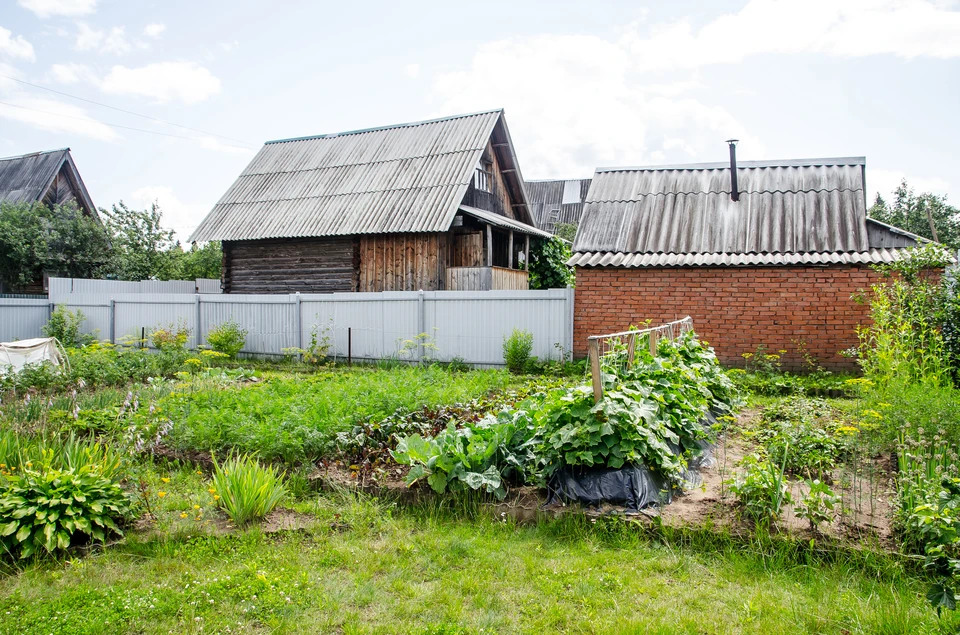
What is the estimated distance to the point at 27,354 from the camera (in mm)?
9367

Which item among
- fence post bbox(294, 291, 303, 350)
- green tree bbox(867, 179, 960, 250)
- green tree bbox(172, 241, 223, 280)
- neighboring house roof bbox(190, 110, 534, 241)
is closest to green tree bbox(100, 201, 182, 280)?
green tree bbox(172, 241, 223, 280)

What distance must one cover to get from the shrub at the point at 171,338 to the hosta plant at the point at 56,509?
26.7 feet

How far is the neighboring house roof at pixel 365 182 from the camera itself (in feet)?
53.1

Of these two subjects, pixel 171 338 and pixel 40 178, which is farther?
pixel 40 178

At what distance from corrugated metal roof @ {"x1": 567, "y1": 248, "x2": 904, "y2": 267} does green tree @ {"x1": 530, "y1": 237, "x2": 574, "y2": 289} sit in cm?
887

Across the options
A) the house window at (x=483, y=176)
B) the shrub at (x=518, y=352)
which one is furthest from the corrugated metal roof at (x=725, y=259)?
the house window at (x=483, y=176)

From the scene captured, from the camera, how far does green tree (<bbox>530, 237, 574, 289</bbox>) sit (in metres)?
20.3

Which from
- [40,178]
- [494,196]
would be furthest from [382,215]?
[40,178]

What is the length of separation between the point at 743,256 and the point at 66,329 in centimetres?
1529

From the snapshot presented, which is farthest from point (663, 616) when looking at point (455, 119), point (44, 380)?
point (455, 119)

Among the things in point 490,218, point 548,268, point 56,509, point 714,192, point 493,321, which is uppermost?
point 490,218

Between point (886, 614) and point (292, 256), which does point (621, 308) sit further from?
point (292, 256)

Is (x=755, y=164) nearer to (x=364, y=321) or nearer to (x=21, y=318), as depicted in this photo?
(x=364, y=321)

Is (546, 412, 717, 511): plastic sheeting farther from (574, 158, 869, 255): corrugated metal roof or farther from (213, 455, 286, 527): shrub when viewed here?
(574, 158, 869, 255): corrugated metal roof
